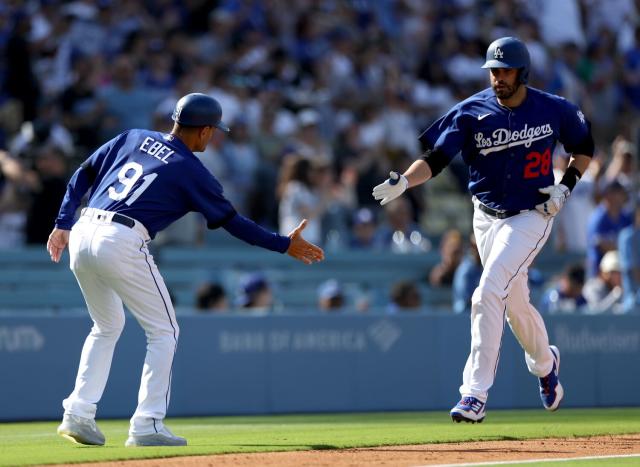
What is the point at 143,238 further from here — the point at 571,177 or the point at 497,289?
the point at 571,177

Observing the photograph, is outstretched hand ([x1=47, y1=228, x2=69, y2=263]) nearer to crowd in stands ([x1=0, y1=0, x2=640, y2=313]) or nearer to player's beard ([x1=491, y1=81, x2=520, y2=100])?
player's beard ([x1=491, y1=81, x2=520, y2=100])

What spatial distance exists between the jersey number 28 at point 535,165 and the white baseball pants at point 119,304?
2673 mm

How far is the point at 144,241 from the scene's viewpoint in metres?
8.02

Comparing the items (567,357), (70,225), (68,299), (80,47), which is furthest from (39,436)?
(80,47)

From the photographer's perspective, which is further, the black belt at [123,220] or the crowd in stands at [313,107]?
the crowd in stands at [313,107]

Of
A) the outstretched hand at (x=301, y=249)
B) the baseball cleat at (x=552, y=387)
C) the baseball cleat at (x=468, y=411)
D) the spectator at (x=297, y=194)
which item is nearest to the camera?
the outstretched hand at (x=301, y=249)

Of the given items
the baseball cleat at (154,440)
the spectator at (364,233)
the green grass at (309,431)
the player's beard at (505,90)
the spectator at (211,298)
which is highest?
the player's beard at (505,90)

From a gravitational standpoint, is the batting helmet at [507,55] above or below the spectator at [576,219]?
above

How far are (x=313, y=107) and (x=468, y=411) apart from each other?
32.3 feet

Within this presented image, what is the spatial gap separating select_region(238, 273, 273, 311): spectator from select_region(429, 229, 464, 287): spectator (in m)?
2.13

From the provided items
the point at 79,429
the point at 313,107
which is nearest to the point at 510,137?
the point at 79,429

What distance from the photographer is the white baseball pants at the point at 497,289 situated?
8.87 meters

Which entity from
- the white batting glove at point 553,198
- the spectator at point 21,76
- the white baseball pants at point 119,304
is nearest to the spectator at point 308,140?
the spectator at point 21,76

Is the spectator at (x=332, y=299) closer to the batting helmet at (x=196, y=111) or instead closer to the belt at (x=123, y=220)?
the batting helmet at (x=196, y=111)
